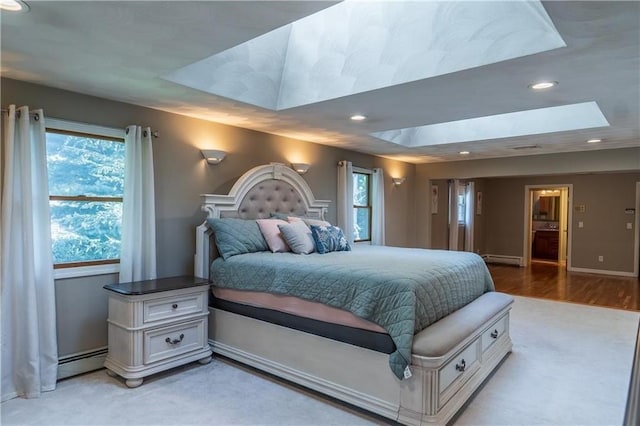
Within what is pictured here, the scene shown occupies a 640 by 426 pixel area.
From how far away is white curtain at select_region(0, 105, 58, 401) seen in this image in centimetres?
264

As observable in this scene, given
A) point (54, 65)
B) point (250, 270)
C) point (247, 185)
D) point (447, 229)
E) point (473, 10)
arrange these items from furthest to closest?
point (447, 229) < point (247, 185) < point (250, 270) < point (54, 65) < point (473, 10)

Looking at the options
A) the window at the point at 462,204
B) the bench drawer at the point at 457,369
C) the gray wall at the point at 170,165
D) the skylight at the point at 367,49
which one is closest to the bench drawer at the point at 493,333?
the bench drawer at the point at 457,369

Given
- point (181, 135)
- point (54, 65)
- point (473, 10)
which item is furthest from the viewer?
point (181, 135)

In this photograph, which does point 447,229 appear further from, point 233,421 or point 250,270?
point 233,421

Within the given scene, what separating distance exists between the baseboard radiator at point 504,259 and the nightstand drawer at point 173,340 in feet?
26.6

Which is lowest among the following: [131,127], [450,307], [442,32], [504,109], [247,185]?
[450,307]

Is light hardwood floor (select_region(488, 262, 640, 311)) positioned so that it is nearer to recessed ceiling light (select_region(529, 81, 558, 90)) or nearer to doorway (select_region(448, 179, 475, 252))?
doorway (select_region(448, 179, 475, 252))

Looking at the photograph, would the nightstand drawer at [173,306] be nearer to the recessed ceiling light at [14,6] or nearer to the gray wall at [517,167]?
the recessed ceiling light at [14,6]

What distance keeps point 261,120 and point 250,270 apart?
158 centimetres

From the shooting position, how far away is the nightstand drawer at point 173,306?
9.57 ft

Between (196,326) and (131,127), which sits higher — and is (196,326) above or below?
below

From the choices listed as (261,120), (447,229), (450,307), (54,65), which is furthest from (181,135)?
(447,229)

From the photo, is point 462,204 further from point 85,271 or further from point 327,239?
point 85,271

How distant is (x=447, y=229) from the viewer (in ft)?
26.8
